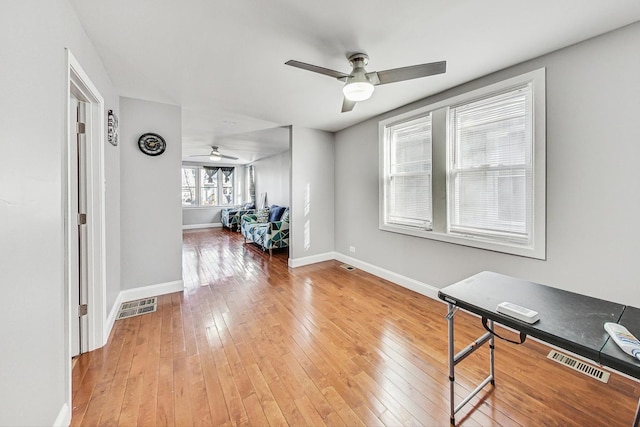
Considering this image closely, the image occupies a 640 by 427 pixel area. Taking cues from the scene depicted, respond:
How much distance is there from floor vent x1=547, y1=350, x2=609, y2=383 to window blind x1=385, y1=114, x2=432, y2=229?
5.37 feet

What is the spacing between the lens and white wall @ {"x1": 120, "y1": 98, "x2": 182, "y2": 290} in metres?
3.03

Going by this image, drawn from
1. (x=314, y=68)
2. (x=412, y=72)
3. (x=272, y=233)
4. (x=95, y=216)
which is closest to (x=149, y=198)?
(x=95, y=216)

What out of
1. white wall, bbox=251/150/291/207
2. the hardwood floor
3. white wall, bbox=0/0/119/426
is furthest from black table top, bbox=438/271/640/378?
white wall, bbox=251/150/291/207

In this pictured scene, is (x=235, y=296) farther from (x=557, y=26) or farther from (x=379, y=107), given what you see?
(x=557, y=26)

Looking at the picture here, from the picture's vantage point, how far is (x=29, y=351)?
3.61 feet

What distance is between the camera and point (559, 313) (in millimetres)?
1253

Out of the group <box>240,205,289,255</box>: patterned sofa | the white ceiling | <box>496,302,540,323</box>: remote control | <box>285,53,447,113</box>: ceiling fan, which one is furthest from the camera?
<box>240,205,289,255</box>: patterned sofa

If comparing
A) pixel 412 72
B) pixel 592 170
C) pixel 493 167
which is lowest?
pixel 592 170

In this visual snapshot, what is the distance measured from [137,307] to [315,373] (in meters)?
2.35

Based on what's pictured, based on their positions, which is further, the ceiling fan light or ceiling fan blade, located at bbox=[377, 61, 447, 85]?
the ceiling fan light

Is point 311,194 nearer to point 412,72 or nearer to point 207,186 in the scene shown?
point 412,72

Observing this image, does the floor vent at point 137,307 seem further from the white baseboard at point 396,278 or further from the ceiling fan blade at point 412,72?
the ceiling fan blade at point 412,72

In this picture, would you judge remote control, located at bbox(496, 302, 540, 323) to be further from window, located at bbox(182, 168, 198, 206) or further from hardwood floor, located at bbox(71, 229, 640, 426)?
window, located at bbox(182, 168, 198, 206)

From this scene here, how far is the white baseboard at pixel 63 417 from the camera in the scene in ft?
4.33
